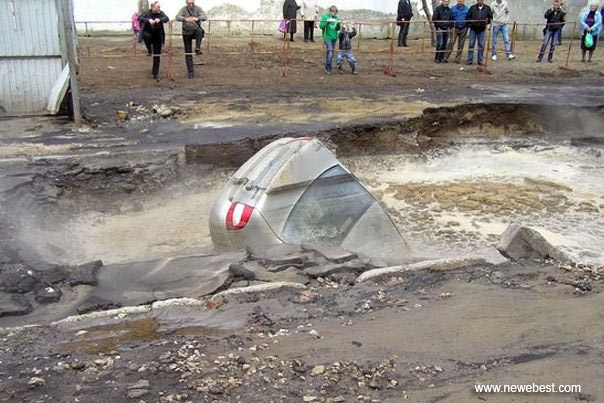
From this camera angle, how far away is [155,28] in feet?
51.0

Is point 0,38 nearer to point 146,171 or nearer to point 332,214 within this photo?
point 146,171

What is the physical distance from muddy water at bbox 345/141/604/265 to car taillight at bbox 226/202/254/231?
310 cm

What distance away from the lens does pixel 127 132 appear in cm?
1143

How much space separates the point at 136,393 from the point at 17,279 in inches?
116

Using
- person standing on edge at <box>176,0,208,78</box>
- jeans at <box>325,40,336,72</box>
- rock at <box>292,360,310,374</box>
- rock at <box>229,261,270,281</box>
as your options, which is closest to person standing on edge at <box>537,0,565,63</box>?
jeans at <box>325,40,336,72</box>

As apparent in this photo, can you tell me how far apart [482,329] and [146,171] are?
641cm

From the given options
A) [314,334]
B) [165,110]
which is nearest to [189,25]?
[165,110]

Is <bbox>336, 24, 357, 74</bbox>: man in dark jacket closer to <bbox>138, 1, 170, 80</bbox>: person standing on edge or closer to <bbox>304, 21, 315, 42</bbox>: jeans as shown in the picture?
<bbox>138, 1, 170, 80</bbox>: person standing on edge

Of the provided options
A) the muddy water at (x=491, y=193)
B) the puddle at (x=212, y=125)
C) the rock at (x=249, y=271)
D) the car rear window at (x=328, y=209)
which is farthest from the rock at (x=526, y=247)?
the puddle at (x=212, y=125)

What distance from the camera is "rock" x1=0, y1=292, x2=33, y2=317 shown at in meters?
5.59

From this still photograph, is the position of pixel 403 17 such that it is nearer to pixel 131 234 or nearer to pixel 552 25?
pixel 552 25

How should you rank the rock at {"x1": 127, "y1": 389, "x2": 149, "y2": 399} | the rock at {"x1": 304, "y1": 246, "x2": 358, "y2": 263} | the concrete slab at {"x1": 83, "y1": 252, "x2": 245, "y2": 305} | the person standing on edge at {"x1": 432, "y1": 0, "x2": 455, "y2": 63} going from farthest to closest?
1. the person standing on edge at {"x1": 432, "y1": 0, "x2": 455, "y2": 63}
2. the rock at {"x1": 304, "y1": 246, "x2": 358, "y2": 263}
3. the concrete slab at {"x1": 83, "y1": 252, "x2": 245, "y2": 305}
4. the rock at {"x1": 127, "y1": 389, "x2": 149, "y2": 399}

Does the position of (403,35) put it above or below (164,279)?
above

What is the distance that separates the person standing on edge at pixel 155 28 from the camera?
15.4 m
